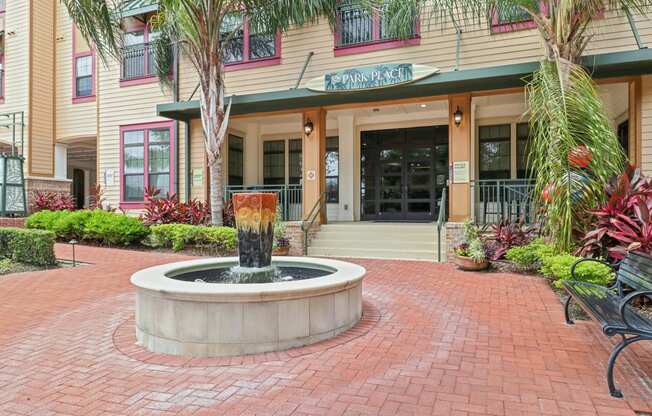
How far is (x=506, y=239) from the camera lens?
8086 mm

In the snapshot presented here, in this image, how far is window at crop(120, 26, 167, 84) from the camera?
43.8 feet

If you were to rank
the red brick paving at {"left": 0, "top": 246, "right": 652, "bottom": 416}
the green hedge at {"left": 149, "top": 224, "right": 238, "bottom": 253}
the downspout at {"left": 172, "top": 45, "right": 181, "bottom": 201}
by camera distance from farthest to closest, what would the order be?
the downspout at {"left": 172, "top": 45, "right": 181, "bottom": 201} → the green hedge at {"left": 149, "top": 224, "right": 238, "bottom": 253} → the red brick paving at {"left": 0, "top": 246, "right": 652, "bottom": 416}

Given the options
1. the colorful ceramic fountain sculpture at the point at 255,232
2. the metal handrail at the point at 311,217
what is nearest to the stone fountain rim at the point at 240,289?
the colorful ceramic fountain sculpture at the point at 255,232

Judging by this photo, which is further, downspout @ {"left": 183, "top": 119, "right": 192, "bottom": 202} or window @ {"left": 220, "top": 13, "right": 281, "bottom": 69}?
downspout @ {"left": 183, "top": 119, "right": 192, "bottom": 202}

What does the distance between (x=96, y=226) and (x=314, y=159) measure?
5.88 meters

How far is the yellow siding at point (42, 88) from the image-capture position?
599 inches

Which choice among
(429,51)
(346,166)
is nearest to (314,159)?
(346,166)

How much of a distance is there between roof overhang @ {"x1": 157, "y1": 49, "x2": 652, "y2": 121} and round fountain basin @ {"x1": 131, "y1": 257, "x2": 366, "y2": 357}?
6.58 meters

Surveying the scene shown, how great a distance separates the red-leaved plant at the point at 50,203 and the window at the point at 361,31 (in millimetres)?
10122

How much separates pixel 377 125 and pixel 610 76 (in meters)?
6.23

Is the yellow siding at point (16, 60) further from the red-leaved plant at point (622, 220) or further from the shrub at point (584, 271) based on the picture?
the red-leaved plant at point (622, 220)

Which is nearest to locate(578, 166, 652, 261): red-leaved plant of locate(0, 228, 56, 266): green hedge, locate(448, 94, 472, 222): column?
locate(448, 94, 472, 222): column

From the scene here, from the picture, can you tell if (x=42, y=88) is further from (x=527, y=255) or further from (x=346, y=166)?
(x=527, y=255)

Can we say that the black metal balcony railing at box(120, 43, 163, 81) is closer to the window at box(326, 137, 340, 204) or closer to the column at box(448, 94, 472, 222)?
the window at box(326, 137, 340, 204)
